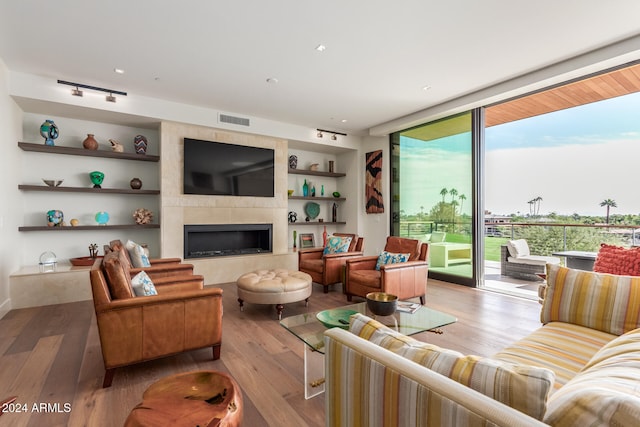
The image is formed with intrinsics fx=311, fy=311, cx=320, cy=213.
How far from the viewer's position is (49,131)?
4266 millimetres

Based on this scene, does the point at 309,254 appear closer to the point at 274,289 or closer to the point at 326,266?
the point at 326,266

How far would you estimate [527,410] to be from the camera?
2.27ft

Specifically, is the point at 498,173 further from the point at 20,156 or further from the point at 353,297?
the point at 20,156

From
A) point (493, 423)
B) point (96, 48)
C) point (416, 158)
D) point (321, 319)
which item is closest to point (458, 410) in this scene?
point (493, 423)

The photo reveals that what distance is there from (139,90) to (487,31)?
4290 mm

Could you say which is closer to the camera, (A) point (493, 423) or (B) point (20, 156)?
(A) point (493, 423)

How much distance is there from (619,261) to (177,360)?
3.77 meters

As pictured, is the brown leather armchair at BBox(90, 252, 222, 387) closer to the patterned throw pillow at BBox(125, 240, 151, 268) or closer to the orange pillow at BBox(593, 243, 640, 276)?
the patterned throw pillow at BBox(125, 240, 151, 268)

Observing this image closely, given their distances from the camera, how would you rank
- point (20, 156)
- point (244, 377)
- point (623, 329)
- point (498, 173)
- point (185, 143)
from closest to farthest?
point (623, 329) → point (244, 377) → point (20, 156) → point (185, 143) → point (498, 173)

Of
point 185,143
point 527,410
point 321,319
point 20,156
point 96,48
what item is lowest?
point 321,319

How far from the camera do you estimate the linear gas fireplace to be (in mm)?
5156

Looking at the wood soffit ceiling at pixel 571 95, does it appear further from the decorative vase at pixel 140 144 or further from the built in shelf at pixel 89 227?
the built in shelf at pixel 89 227

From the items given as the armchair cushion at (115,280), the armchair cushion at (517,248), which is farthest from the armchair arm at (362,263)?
the armchair cushion at (517,248)

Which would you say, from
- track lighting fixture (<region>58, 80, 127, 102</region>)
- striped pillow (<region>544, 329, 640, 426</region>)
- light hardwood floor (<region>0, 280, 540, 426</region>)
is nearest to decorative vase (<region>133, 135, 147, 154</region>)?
track lighting fixture (<region>58, 80, 127, 102</region>)
